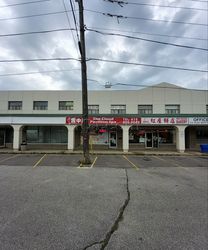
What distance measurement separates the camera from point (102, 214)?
3.78m

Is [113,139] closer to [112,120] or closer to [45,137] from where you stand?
[112,120]

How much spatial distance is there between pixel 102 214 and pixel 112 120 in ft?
42.8

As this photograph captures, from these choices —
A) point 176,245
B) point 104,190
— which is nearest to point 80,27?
point 104,190

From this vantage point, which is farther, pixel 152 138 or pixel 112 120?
pixel 152 138

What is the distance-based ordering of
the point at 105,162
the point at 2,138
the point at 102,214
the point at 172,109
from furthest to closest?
1. the point at 172,109
2. the point at 2,138
3. the point at 105,162
4. the point at 102,214

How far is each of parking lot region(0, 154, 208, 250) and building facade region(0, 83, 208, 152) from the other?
10581 millimetres

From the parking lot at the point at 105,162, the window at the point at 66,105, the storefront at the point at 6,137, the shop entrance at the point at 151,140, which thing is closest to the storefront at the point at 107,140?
the shop entrance at the point at 151,140

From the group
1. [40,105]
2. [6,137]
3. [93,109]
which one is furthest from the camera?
[40,105]

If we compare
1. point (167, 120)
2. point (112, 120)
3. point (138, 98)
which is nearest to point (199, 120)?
point (167, 120)

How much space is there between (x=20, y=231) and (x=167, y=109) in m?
21.1

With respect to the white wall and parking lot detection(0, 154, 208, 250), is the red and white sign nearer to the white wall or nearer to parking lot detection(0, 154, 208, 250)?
the white wall

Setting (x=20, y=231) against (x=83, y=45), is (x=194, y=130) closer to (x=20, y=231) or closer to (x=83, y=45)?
(x=83, y=45)

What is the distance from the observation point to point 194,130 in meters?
19.5

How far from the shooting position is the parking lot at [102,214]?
278 centimetres
